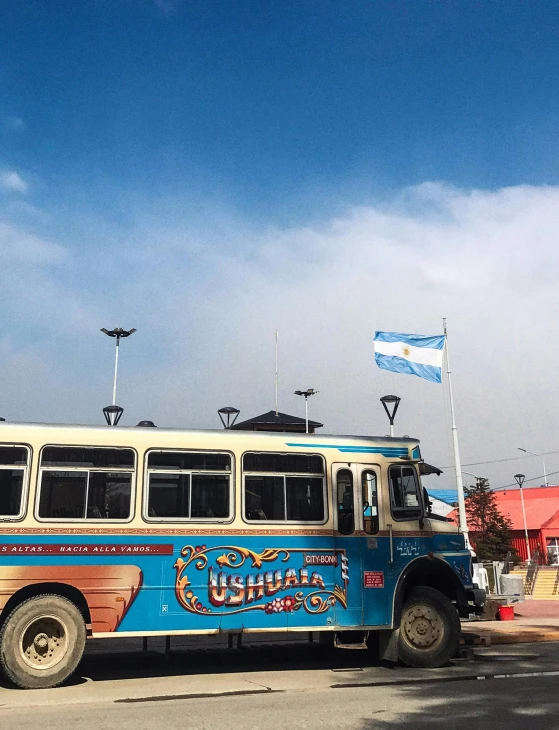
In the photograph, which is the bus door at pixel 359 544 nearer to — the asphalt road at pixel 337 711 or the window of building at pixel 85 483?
the asphalt road at pixel 337 711

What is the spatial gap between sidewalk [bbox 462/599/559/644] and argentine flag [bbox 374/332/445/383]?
7548 mm

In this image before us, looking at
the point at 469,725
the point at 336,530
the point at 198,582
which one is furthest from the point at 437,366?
the point at 469,725

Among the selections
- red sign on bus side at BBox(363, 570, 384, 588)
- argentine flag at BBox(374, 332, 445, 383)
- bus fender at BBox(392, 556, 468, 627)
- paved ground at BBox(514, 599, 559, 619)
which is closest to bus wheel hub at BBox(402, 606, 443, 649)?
bus fender at BBox(392, 556, 468, 627)

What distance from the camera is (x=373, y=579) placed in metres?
11.1

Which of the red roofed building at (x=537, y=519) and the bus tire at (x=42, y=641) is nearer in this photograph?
the bus tire at (x=42, y=641)

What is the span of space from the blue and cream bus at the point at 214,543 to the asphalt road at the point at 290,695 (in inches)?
26.5

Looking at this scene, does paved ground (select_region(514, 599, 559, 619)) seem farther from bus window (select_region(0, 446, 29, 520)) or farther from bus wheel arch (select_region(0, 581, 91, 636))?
bus window (select_region(0, 446, 29, 520))

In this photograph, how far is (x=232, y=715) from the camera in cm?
780

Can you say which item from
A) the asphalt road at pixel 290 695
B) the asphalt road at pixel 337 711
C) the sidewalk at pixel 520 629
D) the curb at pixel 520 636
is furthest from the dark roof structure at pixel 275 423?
the asphalt road at pixel 337 711

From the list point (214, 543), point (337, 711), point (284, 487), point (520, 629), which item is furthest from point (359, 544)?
point (520, 629)

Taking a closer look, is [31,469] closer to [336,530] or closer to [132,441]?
[132,441]

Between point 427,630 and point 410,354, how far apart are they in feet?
42.8

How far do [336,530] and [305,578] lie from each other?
849 millimetres

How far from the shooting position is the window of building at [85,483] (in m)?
9.77
